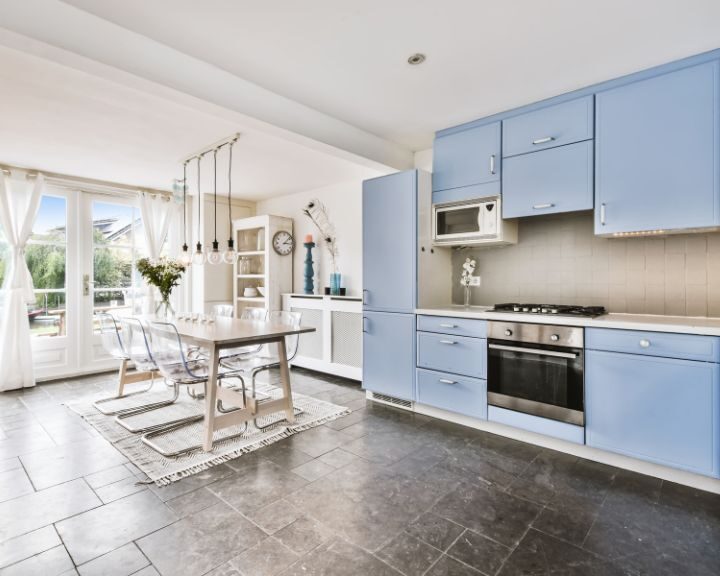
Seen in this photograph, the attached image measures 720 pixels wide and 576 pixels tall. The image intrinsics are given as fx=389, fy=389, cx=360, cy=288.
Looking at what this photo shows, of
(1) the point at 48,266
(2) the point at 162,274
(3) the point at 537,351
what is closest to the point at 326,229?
(2) the point at 162,274

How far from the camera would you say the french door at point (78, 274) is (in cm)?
443

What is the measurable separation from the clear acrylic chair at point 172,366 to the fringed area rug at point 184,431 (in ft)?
0.16

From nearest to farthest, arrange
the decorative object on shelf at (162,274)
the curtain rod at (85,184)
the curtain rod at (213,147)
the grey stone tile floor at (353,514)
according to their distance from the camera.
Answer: the grey stone tile floor at (353,514)
the curtain rod at (213,147)
the decorative object on shelf at (162,274)
the curtain rod at (85,184)

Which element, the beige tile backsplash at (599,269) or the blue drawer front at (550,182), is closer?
the beige tile backsplash at (599,269)

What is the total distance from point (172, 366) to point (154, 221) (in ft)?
9.80

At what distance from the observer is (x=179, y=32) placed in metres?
2.04

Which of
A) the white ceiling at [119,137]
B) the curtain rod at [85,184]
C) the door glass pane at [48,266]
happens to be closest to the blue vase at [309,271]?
the white ceiling at [119,137]

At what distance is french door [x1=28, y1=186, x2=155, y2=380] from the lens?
14.5 ft

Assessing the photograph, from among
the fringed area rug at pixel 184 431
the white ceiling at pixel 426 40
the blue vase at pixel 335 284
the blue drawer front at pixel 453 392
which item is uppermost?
the white ceiling at pixel 426 40

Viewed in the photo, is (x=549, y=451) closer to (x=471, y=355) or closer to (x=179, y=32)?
(x=471, y=355)

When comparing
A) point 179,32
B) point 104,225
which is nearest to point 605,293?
point 179,32

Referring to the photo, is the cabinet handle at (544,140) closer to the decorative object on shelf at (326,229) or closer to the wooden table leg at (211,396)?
the decorative object on shelf at (326,229)

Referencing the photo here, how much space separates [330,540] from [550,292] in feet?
7.97

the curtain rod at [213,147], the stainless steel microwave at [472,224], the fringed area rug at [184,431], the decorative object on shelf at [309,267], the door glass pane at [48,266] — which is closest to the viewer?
the fringed area rug at [184,431]
